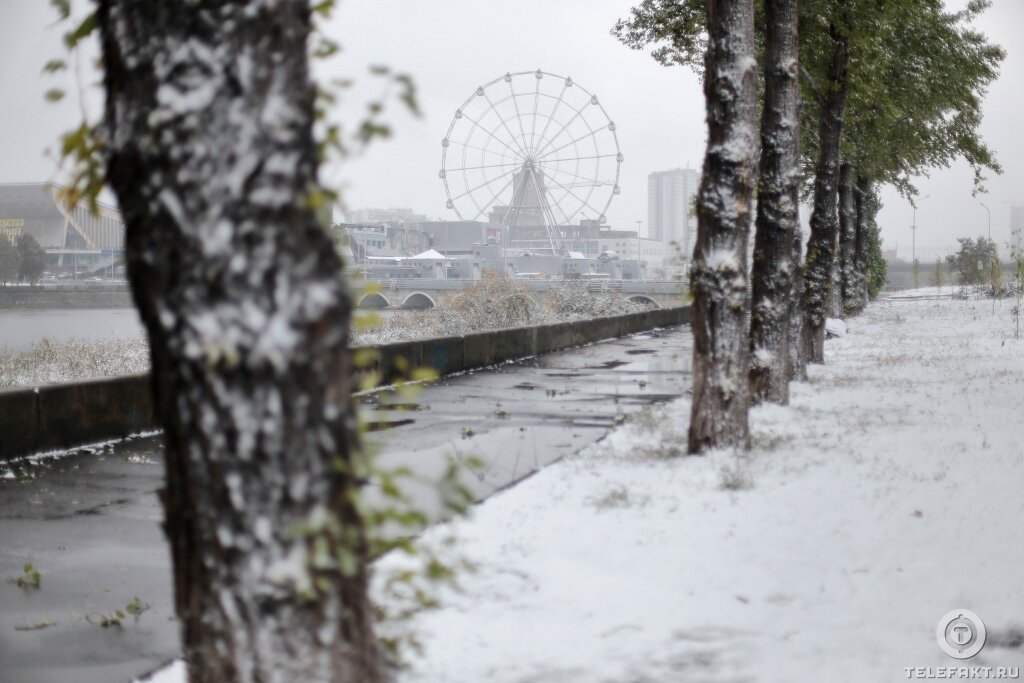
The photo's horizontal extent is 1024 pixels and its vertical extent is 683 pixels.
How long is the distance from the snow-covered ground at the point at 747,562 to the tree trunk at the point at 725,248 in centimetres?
36

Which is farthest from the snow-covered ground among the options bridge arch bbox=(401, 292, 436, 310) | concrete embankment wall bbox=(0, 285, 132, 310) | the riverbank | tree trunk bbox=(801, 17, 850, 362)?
bridge arch bbox=(401, 292, 436, 310)

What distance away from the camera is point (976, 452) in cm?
778

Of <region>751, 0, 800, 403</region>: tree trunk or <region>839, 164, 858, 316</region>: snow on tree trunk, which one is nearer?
<region>751, 0, 800, 403</region>: tree trunk

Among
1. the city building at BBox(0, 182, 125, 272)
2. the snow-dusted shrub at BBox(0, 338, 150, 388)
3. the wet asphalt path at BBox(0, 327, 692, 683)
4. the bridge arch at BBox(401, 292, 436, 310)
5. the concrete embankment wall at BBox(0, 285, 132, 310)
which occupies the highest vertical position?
the city building at BBox(0, 182, 125, 272)

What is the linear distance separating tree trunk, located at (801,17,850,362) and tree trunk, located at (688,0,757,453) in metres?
8.22

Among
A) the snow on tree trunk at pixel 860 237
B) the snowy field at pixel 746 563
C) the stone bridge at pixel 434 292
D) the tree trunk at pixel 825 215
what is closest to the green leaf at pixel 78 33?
the snowy field at pixel 746 563

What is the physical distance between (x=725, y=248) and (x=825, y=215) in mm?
10290

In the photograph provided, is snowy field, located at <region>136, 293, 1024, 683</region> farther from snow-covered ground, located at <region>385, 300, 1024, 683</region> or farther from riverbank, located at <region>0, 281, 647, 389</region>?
riverbank, located at <region>0, 281, 647, 389</region>

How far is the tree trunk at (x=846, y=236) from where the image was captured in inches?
1192

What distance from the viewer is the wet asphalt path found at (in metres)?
4.23

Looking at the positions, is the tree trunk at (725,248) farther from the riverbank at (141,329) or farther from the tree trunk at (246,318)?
the tree trunk at (246,318)

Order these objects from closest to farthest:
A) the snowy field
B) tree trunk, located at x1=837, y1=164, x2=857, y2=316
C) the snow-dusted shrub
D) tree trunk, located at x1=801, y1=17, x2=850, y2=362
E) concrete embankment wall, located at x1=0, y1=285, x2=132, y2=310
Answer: the snowy field
the snow-dusted shrub
tree trunk, located at x1=801, y1=17, x2=850, y2=362
tree trunk, located at x1=837, y1=164, x2=857, y2=316
concrete embankment wall, located at x1=0, y1=285, x2=132, y2=310

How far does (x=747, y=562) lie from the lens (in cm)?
504

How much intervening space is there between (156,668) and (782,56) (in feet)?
31.4
